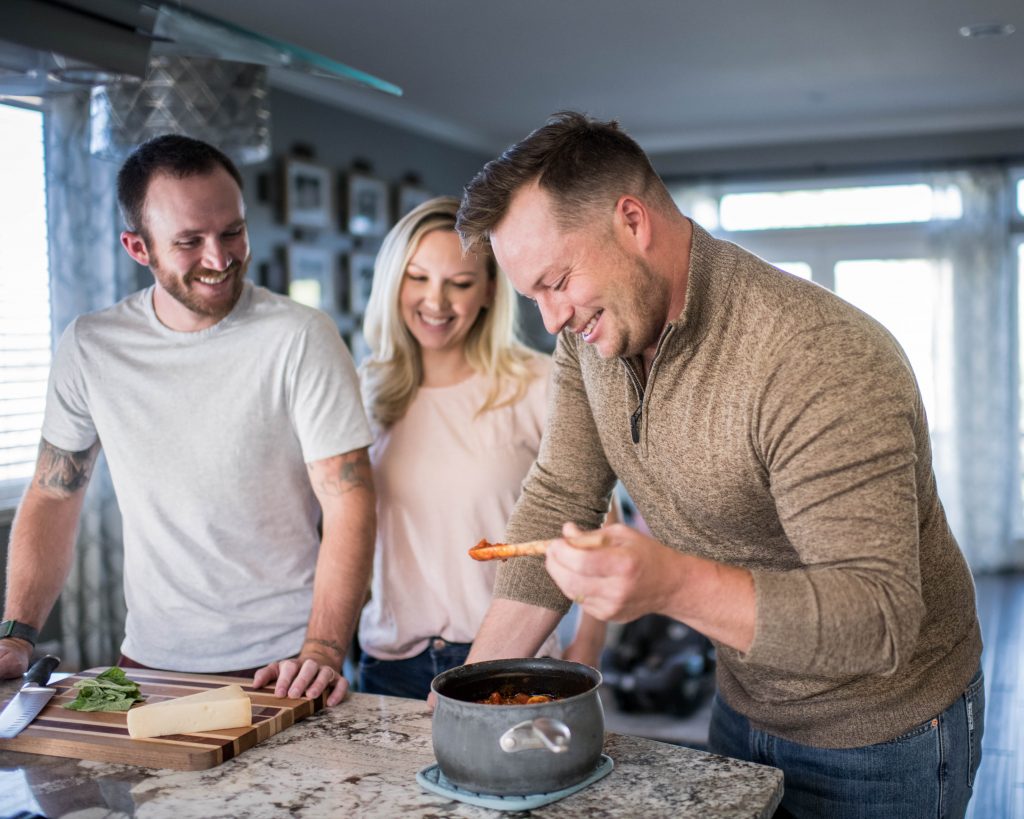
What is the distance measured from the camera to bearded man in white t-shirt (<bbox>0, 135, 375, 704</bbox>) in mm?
1906

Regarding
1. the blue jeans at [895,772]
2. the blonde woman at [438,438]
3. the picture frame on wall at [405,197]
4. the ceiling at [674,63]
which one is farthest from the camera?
the picture frame on wall at [405,197]

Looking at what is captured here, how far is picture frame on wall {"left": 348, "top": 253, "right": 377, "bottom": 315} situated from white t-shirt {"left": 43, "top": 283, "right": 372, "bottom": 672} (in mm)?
4175

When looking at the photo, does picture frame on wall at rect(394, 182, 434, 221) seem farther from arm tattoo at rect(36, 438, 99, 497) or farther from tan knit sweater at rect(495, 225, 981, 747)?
tan knit sweater at rect(495, 225, 981, 747)

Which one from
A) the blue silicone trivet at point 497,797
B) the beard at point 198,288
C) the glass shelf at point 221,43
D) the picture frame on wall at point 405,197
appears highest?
the picture frame on wall at point 405,197

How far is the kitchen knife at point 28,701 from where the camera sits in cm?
146

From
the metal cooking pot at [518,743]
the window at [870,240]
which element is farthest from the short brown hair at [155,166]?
the window at [870,240]

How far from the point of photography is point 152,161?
6.29 ft

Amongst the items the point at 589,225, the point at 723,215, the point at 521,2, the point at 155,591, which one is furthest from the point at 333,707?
the point at 723,215

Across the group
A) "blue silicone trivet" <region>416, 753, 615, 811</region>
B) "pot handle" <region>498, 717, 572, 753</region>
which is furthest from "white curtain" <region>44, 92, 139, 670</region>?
"pot handle" <region>498, 717, 572, 753</region>

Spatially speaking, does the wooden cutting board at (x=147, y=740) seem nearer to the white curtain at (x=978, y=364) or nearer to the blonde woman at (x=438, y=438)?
the blonde woman at (x=438, y=438)

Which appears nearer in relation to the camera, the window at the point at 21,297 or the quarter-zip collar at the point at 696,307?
the quarter-zip collar at the point at 696,307

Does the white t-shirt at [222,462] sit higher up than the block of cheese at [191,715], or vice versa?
the white t-shirt at [222,462]

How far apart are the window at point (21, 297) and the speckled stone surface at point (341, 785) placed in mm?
3001

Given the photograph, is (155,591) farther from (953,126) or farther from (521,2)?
(953,126)
